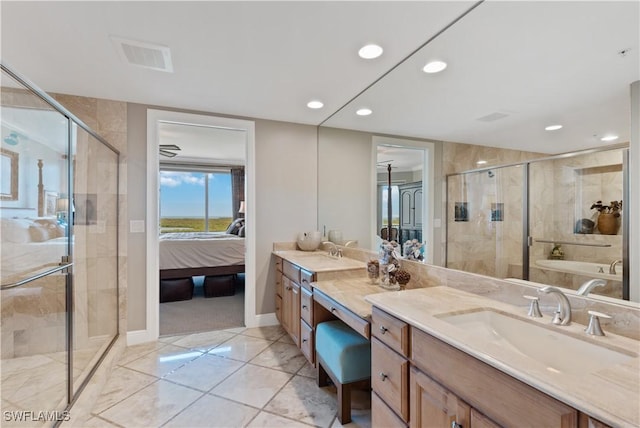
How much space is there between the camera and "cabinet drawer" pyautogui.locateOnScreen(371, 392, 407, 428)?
129cm

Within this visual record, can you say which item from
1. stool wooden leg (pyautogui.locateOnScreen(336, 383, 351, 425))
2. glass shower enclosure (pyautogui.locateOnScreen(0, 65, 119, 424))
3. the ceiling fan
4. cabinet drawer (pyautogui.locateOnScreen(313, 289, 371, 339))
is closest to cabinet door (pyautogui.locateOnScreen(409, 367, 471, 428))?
cabinet drawer (pyautogui.locateOnScreen(313, 289, 371, 339))

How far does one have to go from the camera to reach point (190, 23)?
5.61 ft

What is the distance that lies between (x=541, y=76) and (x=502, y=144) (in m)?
0.34

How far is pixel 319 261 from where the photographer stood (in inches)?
108

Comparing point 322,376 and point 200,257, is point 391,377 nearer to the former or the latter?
point 322,376

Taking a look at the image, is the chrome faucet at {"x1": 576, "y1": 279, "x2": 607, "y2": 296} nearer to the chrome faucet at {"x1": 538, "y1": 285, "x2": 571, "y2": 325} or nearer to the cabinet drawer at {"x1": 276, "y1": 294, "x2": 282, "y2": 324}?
the chrome faucet at {"x1": 538, "y1": 285, "x2": 571, "y2": 325}

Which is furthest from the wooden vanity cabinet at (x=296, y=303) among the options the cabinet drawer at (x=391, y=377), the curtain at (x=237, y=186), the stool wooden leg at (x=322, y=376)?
the curtain at (x=237, y=186)

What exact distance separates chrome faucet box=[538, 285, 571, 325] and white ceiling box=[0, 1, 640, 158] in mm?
602

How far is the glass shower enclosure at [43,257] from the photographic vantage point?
1.83 meters

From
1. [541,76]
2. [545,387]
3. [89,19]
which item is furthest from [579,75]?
[89,19]

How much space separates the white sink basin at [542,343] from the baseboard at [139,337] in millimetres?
2938

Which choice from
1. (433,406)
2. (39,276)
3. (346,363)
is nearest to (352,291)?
(346,363)

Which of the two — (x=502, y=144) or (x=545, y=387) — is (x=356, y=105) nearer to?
(x=502, y=144)

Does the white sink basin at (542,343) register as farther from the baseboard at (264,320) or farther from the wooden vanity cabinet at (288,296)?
the baseboard at (264,320)
